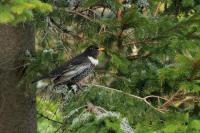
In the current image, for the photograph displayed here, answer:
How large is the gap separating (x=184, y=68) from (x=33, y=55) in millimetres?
2289

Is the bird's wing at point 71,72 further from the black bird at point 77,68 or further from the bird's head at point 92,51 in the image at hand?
the bird's head at point 92,51

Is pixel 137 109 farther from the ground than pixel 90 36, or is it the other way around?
pixel 90 36

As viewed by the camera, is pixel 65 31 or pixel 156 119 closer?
pixel 156 119

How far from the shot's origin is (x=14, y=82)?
6789 millimetres

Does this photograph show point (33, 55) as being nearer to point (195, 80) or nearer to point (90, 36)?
point (90, 36)

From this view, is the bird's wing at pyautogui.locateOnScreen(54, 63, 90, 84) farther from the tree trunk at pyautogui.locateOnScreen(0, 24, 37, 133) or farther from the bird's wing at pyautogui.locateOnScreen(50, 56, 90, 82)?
the tree trunk at pyautogui.locateOnScreen(0, 24, 37, 133)

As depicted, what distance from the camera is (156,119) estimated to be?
5504mm

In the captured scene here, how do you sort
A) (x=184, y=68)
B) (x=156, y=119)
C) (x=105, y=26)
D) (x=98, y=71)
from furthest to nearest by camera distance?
(x=98, y=71) < (x=105, y=26) < (x=156, y=119) < (x=184, y=68)

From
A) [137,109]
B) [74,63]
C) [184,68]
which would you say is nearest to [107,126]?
[184,68]

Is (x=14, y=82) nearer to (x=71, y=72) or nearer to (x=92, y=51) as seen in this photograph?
(x=71, y=72)

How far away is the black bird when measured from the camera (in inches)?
251

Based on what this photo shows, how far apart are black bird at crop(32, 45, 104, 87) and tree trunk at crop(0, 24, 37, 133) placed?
0.40 m

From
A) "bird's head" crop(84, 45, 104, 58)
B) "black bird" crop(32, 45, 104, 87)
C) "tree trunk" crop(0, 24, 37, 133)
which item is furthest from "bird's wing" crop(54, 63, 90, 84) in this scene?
"tree trunk" crop(0, 24, 37, 133)

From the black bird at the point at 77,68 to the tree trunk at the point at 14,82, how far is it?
40 cm
